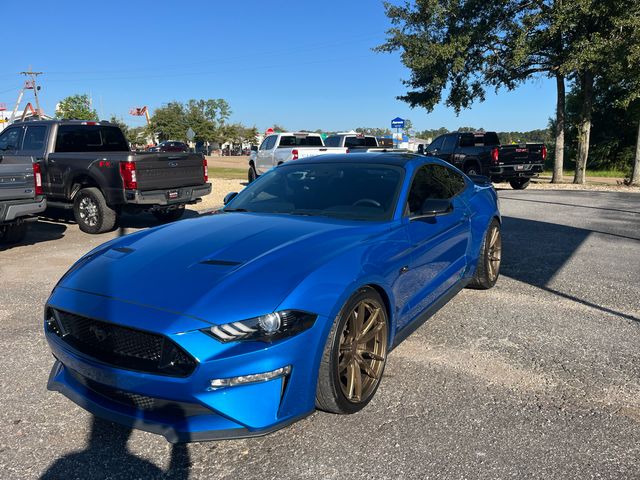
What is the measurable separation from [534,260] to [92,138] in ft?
28.6

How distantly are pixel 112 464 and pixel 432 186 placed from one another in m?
3.21

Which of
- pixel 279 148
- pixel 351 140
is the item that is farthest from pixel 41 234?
pixel 351 140

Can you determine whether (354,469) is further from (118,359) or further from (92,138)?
(92,138)

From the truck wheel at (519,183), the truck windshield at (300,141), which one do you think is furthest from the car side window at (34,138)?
the truck wheel at (519,183)

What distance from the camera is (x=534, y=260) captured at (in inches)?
274

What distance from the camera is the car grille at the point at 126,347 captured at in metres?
2.35

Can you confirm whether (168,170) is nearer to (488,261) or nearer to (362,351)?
(488,261)

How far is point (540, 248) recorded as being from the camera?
25.3 ft

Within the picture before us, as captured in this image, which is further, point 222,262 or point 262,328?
point 222,262

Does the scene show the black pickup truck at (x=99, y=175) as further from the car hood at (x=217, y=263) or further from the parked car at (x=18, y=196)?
the car hood at (x=217, y=263)

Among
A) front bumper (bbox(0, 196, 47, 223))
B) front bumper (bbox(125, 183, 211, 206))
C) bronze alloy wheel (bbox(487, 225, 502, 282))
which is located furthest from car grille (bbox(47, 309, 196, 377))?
front bumper (bbox(125, 183, 211, 206))

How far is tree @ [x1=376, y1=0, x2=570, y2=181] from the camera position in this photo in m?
16.9

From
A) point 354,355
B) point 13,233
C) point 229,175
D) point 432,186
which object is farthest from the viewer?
point 229,175

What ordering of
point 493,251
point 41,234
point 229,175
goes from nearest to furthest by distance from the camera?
1. point 493,251
2. point 41,234
3. point 229,175
